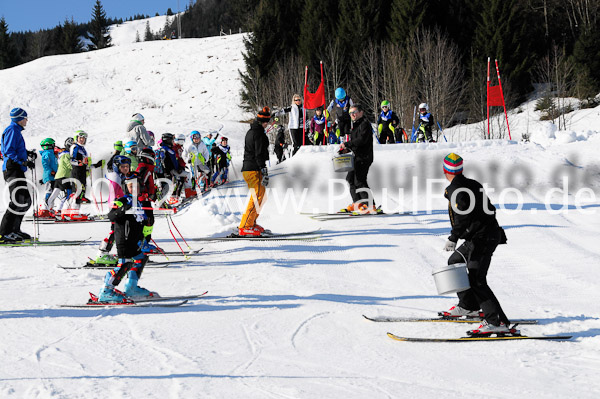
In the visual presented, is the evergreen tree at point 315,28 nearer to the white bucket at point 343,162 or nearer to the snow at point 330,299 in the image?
the snow at point 330,299

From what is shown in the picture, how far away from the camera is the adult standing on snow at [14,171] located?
9758 mm

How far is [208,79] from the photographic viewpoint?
1925 inches

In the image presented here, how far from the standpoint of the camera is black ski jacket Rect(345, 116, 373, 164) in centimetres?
1072

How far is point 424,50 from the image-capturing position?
104 feet

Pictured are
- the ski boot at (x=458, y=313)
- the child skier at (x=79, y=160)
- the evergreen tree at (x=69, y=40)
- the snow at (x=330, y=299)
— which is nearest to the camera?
the snow at (x=330, y=299)

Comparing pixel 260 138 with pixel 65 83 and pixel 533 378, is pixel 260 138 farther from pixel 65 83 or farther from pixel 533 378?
pixel 65 83

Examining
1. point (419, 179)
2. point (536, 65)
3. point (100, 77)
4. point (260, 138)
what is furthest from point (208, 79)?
point (260, 138)

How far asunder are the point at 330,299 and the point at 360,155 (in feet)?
15.0

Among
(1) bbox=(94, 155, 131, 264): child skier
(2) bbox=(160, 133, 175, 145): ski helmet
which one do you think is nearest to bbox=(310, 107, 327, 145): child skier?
(2) bbox=(160, 133, 175, 145): ski helmet

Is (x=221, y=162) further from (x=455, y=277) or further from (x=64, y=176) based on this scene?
(x=455, y=277)

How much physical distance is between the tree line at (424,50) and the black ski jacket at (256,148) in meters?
20.9

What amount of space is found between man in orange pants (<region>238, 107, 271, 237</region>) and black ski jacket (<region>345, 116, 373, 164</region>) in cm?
170

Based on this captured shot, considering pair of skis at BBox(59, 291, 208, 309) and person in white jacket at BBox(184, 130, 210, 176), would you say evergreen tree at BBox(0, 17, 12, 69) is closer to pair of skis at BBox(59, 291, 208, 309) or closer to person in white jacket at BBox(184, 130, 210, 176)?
person in white jacket at BBox(184, 130, 210, 176)

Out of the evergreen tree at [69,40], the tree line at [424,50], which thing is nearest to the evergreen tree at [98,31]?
the evergreen tree at [69,40]
